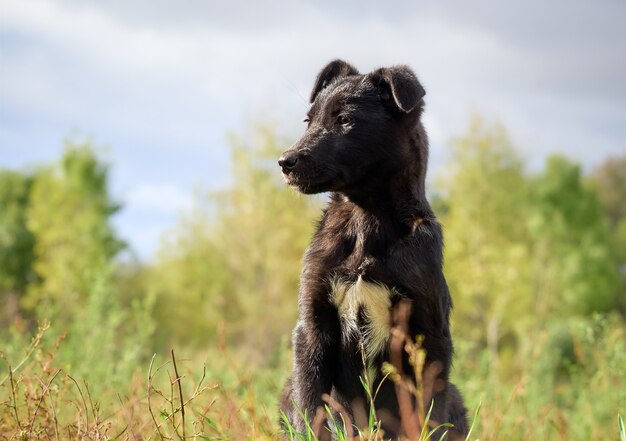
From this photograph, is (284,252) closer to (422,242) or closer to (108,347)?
(108,347)

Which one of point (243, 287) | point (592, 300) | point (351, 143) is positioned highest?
point (351, 143)

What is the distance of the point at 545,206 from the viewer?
1232 inches

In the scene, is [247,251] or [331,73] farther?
[247,251]

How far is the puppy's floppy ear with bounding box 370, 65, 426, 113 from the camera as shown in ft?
14.4

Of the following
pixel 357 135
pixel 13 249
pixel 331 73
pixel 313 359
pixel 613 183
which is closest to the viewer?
pixel 313 359

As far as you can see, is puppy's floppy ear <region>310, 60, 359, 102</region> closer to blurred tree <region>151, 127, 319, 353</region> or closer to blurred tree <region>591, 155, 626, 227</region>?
blurred tree <region>151, 127, 319, 353</region>

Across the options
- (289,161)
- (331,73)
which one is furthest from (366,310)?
(331,73)

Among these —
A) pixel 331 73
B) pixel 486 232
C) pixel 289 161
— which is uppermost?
pixel 331 73

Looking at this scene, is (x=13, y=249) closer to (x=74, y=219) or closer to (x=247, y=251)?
(x=74, y=219)

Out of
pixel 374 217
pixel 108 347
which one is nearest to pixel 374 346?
pixel 374 217

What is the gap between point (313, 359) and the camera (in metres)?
4.14

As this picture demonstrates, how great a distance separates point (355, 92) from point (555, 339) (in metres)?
14.8

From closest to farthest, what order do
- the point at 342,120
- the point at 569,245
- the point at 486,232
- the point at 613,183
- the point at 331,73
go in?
the point at 342,120 < the point at 331,73 < the point at 486,232 < the point at 569,245 < the point at 613,183

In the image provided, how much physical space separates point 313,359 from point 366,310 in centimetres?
40
